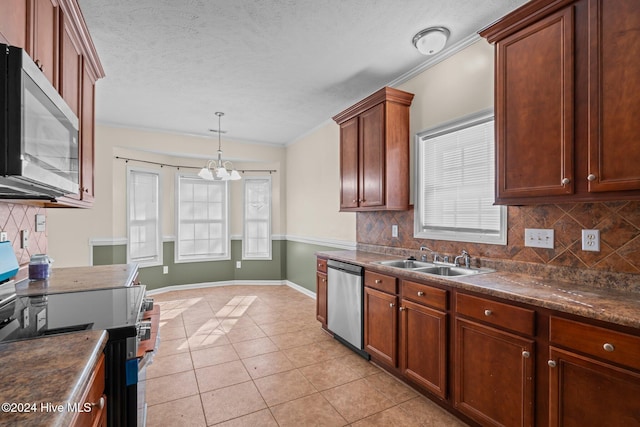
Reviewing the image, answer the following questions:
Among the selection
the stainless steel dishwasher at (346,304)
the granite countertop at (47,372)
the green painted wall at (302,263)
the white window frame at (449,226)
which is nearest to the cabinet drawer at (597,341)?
the white window frame at (449,226)

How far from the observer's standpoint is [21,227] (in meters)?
2.17

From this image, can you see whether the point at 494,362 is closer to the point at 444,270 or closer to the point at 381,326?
the point at 444,270

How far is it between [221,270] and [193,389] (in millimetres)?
3593

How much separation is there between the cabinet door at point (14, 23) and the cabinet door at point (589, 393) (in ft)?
8.90

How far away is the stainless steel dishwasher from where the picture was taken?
113 inches

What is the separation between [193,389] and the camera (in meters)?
2.40

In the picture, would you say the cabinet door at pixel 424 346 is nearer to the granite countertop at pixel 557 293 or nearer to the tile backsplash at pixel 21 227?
the granite countertop at pixel 557 293

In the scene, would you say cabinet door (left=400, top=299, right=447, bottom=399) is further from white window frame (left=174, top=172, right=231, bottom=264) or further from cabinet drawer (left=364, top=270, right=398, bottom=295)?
white window frame (left=174, top=172, right=231, bottom=264)

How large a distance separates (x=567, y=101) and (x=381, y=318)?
6.36 ft

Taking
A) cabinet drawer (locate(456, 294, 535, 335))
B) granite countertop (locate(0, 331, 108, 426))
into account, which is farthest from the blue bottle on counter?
cabinet drawer (locate(456, 294, 535, 335))

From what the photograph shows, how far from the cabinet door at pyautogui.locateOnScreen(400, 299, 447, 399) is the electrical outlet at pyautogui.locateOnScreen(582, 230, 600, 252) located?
3.00ft

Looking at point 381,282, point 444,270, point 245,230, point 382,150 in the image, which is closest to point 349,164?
point 382,150

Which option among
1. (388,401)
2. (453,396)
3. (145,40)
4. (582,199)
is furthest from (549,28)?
(145,40)

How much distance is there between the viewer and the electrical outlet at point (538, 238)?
203cm
